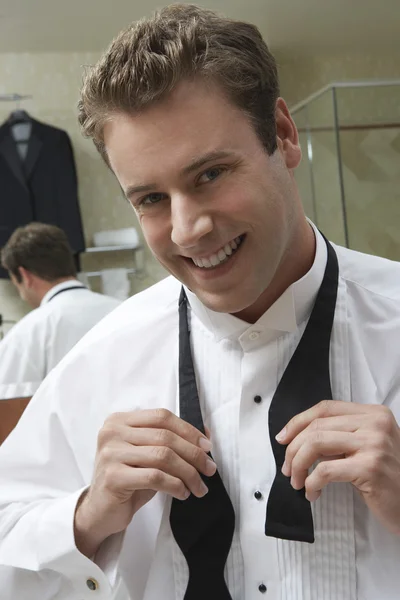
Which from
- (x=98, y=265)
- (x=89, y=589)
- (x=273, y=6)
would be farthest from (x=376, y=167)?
(x=89, y=589)

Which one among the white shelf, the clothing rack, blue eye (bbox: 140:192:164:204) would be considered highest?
the clothing rack

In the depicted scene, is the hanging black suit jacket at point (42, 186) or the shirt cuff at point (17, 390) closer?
the shirt cuff at point (17, 390)

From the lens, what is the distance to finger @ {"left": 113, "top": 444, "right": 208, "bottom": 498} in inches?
32.3

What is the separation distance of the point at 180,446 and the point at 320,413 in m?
0.17

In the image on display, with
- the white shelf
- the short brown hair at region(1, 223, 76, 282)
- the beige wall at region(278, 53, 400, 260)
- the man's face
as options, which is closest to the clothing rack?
the short brown hair at region(1, 223, 76, 282)

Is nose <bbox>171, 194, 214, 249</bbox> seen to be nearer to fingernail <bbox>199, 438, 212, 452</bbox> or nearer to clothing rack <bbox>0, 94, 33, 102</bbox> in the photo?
fingernail <bbox>199, 438, 212, 452</bbox>

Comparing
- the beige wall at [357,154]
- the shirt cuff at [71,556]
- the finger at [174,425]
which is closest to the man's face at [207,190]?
the finger at [174,425]

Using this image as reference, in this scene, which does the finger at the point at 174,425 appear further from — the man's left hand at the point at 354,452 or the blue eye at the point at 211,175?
the blue eye at the point at 211,175

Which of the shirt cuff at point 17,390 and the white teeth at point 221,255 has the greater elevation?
the white teeth at point 221,255

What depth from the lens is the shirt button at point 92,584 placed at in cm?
91

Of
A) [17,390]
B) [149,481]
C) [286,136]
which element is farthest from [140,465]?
[17,390]

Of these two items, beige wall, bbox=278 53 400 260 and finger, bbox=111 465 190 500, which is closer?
finger, bbox=111 465 190 500

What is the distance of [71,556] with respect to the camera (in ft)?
2.97

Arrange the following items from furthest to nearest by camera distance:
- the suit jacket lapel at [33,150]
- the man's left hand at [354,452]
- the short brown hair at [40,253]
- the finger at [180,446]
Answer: the suit jacket lapel at [33,150], the short brown hair at [40,253], the finger at [180,446], the man's left hand at [354,452]
